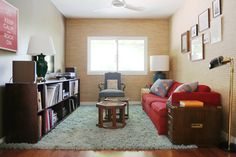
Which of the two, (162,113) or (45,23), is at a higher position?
(45,23)

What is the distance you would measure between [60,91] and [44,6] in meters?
1.79

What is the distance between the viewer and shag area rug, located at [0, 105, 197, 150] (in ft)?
9.01

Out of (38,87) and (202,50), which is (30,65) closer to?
(38,87)

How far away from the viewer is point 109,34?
6.48 m

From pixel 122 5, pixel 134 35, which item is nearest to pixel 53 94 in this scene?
pixel 122 5

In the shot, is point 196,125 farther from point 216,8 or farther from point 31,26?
point 31,26

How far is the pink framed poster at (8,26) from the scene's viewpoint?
2.78m

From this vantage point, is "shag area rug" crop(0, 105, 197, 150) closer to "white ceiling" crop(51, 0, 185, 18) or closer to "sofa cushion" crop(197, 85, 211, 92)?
"sofa cushion" crop(197, 85, 211, 92)

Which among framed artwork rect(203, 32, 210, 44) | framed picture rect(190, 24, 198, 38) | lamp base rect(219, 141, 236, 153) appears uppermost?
framed picture rect(190, 24, 198, 38)

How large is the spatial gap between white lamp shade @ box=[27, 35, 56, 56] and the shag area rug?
49.1 inches

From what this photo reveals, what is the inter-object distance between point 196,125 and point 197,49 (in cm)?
179

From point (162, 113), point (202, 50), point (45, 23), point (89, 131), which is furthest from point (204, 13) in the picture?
point (45, 23)

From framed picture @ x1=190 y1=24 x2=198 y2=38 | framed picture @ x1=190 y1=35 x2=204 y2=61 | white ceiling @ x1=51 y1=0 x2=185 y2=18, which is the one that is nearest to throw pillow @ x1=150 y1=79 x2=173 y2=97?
framed picture @ x1=190 y1=35 x2=204 y2=61

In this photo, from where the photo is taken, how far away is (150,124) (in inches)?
154
